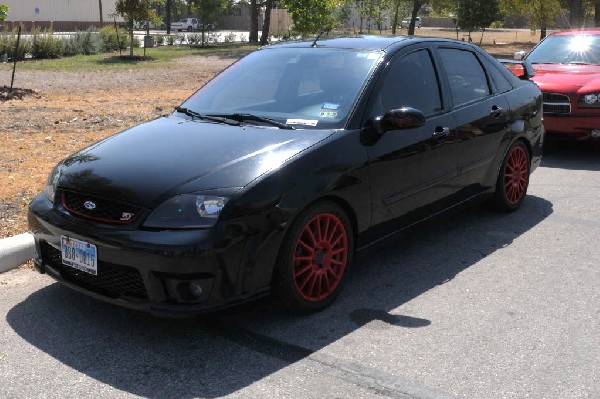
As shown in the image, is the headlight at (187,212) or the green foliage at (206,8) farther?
the green foliage at (206,8)

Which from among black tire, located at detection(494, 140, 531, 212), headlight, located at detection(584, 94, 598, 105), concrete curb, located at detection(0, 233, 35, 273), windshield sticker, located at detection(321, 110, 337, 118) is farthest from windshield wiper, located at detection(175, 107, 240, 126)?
headlight, located at detection(584, 94, 598, 105)

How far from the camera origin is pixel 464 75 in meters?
6.02

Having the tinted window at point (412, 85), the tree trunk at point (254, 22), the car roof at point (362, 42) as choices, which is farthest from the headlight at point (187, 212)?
the tree trunk at point (254, 22)

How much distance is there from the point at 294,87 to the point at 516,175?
2722 mm

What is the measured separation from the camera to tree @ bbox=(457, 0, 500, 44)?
36844 millimetres

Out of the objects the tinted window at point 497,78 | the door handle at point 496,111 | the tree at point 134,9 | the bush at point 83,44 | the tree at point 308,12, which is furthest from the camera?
the bush at point 83,44

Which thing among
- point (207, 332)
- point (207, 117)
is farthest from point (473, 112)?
point (207, 332)

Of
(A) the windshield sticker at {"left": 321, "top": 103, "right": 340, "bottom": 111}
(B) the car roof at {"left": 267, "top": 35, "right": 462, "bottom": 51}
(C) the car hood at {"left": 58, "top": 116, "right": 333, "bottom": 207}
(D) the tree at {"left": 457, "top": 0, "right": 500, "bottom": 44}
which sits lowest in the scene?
(C) the car hood at {"left": 58, "top": 116, "right": 333, "bottom": 207}

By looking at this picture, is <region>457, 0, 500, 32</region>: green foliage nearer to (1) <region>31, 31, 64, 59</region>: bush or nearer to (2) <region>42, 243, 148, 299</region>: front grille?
(1) <region>31, 31, 64, 59</region>: bush

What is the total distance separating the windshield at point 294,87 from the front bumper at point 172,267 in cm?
126

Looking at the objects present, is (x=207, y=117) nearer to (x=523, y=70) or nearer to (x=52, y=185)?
(x=52, y=185)

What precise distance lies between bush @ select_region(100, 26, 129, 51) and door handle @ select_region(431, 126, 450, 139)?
95.8 ft

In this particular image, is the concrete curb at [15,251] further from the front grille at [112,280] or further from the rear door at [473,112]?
the rear door at [473,112]

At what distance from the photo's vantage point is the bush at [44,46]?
28.1 m
